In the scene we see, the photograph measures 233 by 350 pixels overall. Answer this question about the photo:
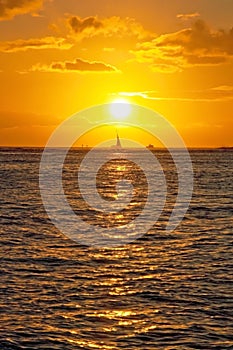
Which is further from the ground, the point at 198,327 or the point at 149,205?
the point at 149,205

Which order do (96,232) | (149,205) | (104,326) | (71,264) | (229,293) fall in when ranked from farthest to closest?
(149,205)
(96,232)
(71,264)
(229,293)
(104,326)

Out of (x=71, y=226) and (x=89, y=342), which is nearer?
(x=89, y=342)

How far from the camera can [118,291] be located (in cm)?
3030

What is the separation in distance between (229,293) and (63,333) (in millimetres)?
10031

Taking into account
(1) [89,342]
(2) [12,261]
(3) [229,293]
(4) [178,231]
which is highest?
(4) [178,231]

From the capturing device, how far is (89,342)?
23109mm

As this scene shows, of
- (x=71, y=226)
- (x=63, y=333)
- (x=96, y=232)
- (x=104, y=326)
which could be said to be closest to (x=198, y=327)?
(x=104, y=326)

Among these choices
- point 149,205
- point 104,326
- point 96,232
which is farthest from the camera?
point 149,205

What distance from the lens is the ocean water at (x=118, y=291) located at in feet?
77.4

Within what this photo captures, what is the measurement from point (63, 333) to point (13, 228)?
28.8 meters

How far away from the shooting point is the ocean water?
77.4ft

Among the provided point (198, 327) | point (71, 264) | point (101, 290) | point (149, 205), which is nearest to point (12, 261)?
point (71, 264)

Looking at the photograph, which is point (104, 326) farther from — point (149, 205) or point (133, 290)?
point (149, 205)

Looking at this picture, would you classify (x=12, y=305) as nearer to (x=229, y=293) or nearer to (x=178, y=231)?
(x=229, y=293)
